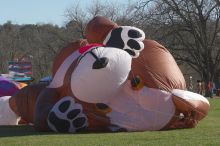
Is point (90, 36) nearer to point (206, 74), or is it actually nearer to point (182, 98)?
point (182, 98)

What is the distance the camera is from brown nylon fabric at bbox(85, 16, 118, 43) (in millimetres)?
13375

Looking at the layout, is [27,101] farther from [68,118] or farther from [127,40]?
[127,40]

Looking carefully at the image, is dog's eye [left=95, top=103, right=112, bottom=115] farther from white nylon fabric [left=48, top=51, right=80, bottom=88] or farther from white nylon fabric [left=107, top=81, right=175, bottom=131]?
white nylon fabric [left=48, top=51, right=80, bottom=88]

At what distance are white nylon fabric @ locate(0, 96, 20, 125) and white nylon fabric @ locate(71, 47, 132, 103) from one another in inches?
137

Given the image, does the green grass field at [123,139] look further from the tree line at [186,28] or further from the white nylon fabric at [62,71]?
the tree line at [186,28]

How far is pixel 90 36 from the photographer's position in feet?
44.5

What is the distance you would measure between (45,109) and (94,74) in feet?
5.29

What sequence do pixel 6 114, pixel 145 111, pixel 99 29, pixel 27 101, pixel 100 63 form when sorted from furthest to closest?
pixel 6 114 < pixel 27 101 < pixel 99 29 < pixel 145 111 < pixel 100 63

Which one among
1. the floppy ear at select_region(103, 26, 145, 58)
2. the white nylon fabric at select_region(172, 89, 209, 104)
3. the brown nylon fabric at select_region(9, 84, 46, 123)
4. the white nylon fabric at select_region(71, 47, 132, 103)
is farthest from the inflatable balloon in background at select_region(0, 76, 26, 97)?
the white nylon fabric at select_region(172, 89, 209, 104)

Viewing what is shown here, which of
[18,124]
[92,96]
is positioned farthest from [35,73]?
[92,96]

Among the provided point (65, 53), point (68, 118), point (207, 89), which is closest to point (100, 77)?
point (68, 118)

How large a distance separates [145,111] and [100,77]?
134 centimetres

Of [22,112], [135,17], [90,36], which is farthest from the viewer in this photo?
[135,17]

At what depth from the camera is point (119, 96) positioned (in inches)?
488
